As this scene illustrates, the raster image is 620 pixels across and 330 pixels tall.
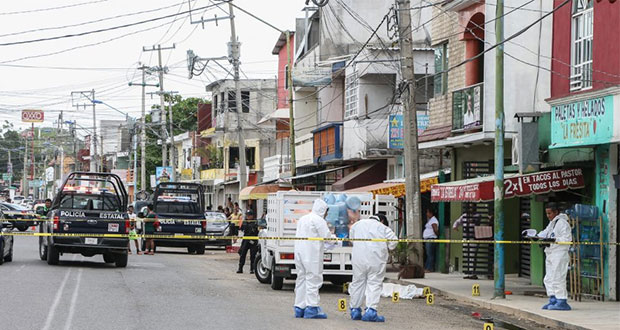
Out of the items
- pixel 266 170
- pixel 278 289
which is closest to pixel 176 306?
pixel 278 289

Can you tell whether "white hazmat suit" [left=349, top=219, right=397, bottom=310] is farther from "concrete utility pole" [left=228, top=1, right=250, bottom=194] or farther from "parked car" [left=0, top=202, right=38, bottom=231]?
"parked car" [left=0, top=202, right=38, bottom=231]

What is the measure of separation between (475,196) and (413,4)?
18693 millimetres

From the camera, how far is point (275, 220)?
21.0 meters

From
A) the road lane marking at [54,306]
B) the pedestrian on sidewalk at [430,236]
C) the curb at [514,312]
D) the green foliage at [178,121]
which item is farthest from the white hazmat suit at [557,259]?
the green foliage at [178,121]

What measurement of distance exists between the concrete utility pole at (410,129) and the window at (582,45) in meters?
4.83

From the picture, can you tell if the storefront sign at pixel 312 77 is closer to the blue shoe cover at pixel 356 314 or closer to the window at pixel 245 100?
the blue shoe cover at pixel 356 314

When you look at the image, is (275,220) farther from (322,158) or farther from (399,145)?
(322,158)

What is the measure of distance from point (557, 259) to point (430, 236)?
385 inches

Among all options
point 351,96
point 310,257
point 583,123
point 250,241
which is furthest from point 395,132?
point 310,257

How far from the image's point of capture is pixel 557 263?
55.8ft

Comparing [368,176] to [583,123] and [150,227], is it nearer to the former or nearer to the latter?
[150,227]

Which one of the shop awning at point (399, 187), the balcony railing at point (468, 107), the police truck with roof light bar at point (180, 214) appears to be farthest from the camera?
the police truck with roof light bar at point (180, 214)

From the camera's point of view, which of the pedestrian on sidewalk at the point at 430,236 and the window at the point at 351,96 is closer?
the pedestrian on sidewalk at the point at 430,236

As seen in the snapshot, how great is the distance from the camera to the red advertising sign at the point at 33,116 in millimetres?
91262
